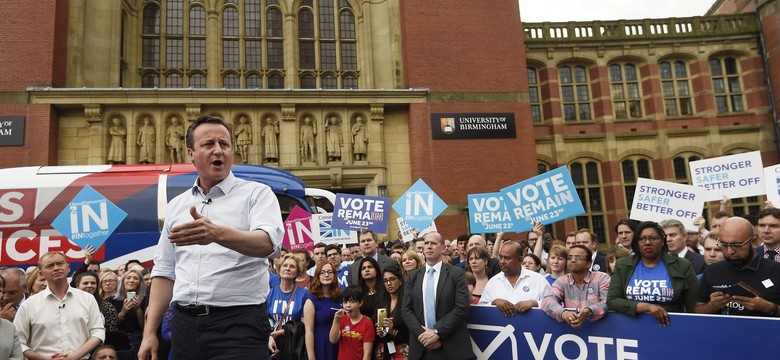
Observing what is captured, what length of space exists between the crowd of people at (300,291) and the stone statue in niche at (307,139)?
10134mm

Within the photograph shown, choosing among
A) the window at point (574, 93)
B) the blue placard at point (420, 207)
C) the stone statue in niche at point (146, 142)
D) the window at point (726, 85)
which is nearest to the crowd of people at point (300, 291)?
the blue placard at point (420, 207)

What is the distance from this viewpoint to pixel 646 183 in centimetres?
899

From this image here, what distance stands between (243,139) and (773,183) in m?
14.4

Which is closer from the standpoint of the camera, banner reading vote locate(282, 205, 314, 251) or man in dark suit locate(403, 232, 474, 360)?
man in dark suit locate(403, 232, 474, 360)

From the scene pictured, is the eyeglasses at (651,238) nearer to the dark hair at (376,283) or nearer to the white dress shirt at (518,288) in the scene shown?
the white dress shirt at (518,288)

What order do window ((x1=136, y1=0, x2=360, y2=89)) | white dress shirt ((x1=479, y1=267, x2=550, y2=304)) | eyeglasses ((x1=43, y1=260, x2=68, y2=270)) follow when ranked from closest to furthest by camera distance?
eyeglasses ((x1=43, y1=260, x2=68, y2=270)), white dress shirt ((x1=479, y1=267, x2=550, y2=304)), window ((x1=136, y1=0, x2=360, y2=89))

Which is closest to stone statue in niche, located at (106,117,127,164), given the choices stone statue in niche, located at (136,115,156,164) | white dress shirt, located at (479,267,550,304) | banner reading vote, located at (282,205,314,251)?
stone statue in niche, located at (136,115,156,164)

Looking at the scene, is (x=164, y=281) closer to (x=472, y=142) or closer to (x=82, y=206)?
(x=82, y=206)

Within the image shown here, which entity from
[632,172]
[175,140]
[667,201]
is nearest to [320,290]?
[667,201]

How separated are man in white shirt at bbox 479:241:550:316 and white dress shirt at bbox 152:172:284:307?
3.24 meters

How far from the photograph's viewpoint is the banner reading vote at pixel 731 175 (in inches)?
363

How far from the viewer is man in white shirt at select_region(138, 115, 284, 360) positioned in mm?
2195

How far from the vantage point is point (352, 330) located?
532 cm

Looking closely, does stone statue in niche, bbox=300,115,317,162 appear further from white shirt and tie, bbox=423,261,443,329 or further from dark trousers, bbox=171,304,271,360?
dark trousers, bbox=171,304,271,360
